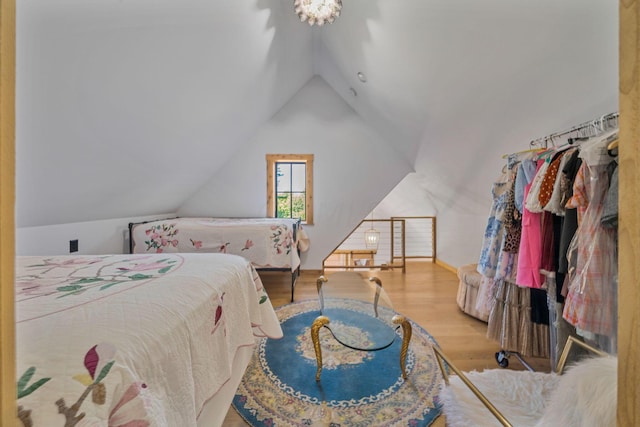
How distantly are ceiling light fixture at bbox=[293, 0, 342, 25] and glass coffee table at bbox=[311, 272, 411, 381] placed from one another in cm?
233

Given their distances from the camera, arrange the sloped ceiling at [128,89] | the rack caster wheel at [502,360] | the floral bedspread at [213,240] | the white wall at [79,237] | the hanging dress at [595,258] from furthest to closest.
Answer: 1. the floral bedspread at [213,240]
2. the white wall at [79,237]
3. the rack caster wheel at [502,360]
4. the sloped ceiling at [128,89]
5. the hanging dress at [595,258]

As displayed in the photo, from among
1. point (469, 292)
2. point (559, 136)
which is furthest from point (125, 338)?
point (469, 292)

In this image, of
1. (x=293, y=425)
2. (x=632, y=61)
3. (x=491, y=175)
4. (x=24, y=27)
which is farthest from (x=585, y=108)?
(x=24, y=27)

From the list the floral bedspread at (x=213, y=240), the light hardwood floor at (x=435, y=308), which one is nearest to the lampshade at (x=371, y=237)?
the light hardwood floor at (x=435, y=308)

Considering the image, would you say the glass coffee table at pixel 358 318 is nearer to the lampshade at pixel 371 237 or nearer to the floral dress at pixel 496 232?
the floral dress at pixel 496 232

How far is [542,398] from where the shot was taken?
2.92 feet

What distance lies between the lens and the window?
3.67 meters

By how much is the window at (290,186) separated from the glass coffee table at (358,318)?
4.96 ft

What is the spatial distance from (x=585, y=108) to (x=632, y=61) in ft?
4.81

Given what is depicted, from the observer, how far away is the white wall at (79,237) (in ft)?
5.82

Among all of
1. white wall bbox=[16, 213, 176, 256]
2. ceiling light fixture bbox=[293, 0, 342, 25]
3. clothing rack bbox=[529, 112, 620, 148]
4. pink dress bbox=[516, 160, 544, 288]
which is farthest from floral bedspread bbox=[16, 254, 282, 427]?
ceiling light fixture bbox=[293, 0, 342, 25]

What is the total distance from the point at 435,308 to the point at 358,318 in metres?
1.22

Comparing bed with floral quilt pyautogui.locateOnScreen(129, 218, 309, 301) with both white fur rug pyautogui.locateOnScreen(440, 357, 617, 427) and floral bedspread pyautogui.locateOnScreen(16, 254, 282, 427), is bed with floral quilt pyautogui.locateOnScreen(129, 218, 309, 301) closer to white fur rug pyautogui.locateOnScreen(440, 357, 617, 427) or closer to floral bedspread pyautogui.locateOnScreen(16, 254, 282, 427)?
floral bedspread pyautogui.locateOnScreen(16, 254, 282, 427)

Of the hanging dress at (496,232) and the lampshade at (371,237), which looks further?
the lampshade at (371,237)
